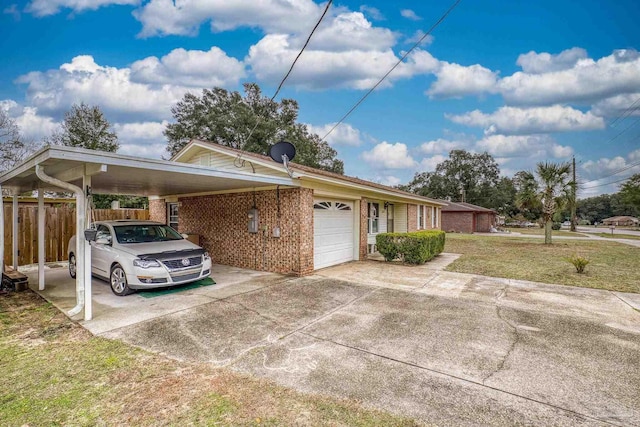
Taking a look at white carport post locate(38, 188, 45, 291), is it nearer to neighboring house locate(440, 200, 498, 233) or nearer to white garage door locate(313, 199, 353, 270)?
white garage door locate(313, 199, 353, 270)

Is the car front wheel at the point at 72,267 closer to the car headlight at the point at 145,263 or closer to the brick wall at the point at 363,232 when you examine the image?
the car headlight at the point at 145,263

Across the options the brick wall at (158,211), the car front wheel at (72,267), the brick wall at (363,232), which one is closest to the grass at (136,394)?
the car front wheel at (72,267)

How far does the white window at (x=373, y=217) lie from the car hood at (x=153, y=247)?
26.0ft

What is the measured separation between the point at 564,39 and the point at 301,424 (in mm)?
13859

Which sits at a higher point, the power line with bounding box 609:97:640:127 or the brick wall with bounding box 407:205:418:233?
the power line with bounding box 609:97:640:127

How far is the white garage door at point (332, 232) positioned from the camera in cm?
923

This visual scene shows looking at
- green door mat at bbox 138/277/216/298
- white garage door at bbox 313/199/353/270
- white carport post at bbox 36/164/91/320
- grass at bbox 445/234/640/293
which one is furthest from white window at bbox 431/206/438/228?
white carport post at bbox 36/164/91/320

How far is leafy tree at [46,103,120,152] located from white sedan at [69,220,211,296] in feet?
61.8

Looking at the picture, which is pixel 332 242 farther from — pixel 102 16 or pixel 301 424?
pixel 102 16

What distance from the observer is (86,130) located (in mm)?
22328

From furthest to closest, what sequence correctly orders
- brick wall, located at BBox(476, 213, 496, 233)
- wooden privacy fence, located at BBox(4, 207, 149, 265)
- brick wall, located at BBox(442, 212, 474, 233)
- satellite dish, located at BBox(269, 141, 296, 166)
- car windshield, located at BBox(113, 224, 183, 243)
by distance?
brick wall, located at BBox(476, 213, 496, 233)
brick wall, located at BBox(442, 212, 474, 233)
wooden privacy fence, located at BBox(4, 207, 149, 265)
satellite dish, located at BBox(269, 141, 296, 166)
car windshield, located at BBox(113, 224, 183, 243)

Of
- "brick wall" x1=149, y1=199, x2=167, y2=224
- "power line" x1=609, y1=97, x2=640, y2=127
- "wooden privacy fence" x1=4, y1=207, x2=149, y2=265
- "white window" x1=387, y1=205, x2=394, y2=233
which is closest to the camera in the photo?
"wooden privacy fence" x1=4, y1=207, x2=149, y2=265

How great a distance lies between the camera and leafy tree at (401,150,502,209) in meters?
51.0

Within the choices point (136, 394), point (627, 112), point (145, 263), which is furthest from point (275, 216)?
point (627, 112)
